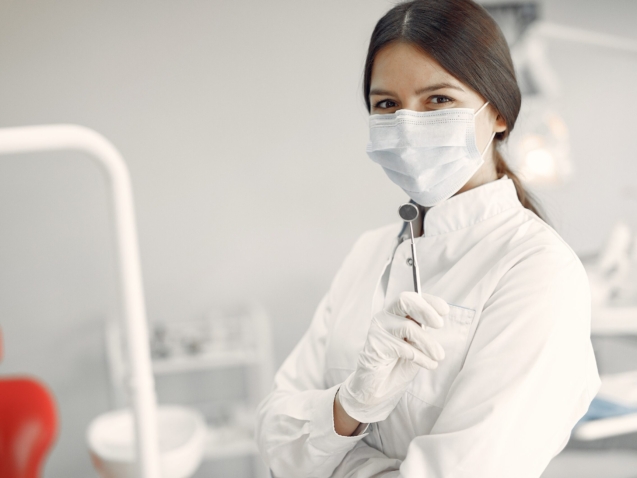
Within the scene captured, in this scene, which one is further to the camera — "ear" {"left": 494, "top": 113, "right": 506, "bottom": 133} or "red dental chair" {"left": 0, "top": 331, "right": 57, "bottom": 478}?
"red dental chair" {"left": 0, "top": 331, "right": 57, "bottom": 478}

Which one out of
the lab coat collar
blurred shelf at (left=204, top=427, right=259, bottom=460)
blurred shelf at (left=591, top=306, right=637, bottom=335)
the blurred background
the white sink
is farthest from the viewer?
the blurred background

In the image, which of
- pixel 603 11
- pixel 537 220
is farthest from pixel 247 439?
pixel 603 11

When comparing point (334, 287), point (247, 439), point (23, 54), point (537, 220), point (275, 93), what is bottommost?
point (247, 439)

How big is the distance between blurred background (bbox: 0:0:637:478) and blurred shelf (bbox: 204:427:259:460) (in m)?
0.02

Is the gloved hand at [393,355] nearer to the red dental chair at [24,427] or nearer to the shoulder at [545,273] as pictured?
the shoulder at [545,273]

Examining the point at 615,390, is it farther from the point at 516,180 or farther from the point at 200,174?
the point at 200,174

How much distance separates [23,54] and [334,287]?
6.44 ft

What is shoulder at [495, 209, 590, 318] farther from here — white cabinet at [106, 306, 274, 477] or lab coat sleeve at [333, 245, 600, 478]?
white cabinet at [106, 306, 274, 477]

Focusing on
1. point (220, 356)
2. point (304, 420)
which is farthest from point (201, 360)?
point (304, 420)

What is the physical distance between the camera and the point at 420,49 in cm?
95

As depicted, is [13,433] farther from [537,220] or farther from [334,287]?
[537,220]

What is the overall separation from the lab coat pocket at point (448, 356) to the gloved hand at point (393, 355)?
0.03 metres

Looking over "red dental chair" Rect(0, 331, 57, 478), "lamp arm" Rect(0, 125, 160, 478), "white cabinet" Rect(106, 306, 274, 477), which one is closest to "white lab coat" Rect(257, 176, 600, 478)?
"lamp arm" Rect(0, 125, 160, 478)

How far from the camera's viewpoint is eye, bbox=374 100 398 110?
1.03 meters
